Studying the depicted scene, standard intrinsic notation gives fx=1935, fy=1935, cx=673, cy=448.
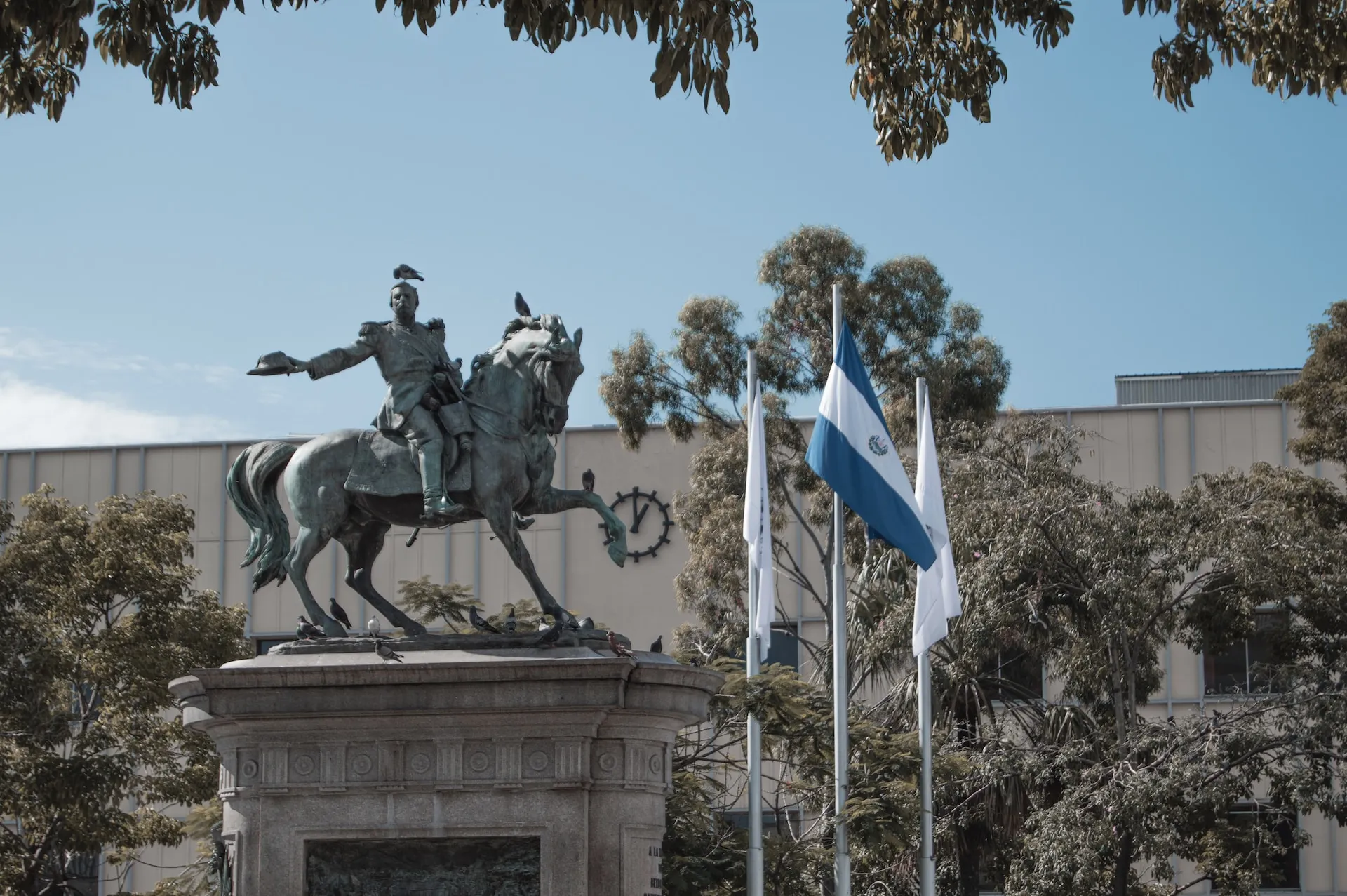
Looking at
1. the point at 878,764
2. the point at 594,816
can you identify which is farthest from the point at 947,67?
the point at 878,764

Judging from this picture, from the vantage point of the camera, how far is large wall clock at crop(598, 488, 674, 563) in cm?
4500

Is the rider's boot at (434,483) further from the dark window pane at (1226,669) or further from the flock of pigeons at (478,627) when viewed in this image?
the dark window pane at (1226,669)

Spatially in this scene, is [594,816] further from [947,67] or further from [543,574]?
[543,574]

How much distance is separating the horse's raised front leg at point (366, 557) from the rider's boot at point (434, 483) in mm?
884

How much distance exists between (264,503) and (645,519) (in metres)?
31.1

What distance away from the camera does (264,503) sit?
14.2 m

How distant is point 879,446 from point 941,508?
1990 millimetres

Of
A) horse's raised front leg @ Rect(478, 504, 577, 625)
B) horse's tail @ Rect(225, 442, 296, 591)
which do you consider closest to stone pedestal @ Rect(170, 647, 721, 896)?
horse's raised front leg @ Rect(478, 504, 577, 625)

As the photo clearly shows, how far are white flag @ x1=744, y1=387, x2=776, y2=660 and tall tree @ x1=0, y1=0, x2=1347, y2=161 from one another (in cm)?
1015

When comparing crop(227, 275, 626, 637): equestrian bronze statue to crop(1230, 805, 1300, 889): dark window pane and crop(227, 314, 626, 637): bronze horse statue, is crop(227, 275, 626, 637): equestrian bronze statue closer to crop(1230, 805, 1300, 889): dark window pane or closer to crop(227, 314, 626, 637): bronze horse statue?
crop(227, 314, 626, 637): bronze horse statue

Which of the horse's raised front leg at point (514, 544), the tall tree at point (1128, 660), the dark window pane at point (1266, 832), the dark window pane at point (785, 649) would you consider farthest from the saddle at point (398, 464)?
the dark window pane at point (785, 649)

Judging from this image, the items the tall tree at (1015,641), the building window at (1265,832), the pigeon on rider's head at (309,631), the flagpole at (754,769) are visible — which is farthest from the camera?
the building window at (1265,832)

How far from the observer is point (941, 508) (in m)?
21.9

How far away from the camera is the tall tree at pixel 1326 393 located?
29391 millimetres
